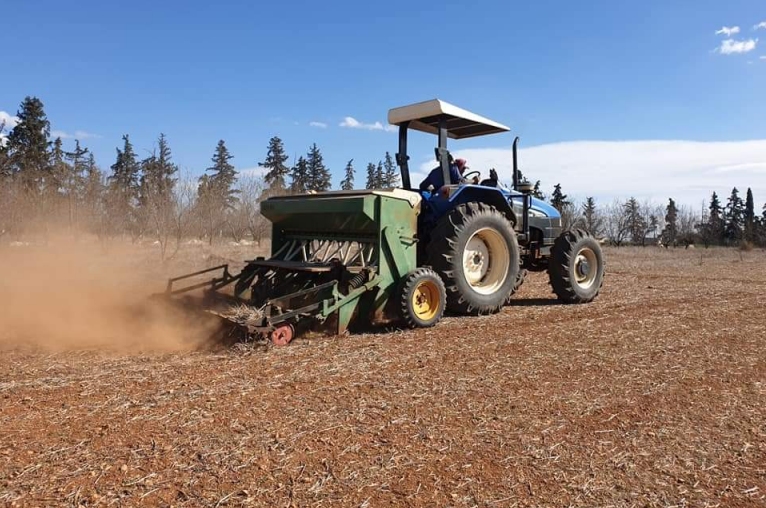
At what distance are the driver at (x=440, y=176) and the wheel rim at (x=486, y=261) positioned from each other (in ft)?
2.98

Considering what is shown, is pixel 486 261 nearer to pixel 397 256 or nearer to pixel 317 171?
pixel 397 256

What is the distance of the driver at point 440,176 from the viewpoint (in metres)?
7.77

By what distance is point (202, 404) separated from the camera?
3.56 metres

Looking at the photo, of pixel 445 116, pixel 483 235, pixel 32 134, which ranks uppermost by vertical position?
pixel 32 134

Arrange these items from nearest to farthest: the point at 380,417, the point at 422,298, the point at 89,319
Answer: the point at 380,417 → the point at 89,319 → the point at 422,298

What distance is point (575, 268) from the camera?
888cm

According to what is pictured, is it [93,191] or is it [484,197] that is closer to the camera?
[484,197]

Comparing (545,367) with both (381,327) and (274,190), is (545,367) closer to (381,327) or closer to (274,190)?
(381,327)

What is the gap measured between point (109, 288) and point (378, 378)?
16.8ft

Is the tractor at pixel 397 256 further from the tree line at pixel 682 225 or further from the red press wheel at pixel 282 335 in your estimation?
the tree line at pixel 682 225

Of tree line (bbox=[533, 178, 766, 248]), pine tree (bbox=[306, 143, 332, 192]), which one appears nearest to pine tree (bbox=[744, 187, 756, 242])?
tree line (bbox=[533, 178, 766, 248])

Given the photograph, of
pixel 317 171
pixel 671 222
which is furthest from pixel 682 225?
pixel 317 171

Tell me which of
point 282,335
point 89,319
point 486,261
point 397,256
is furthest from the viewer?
point 486,261

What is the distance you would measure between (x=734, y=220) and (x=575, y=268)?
63393mm
